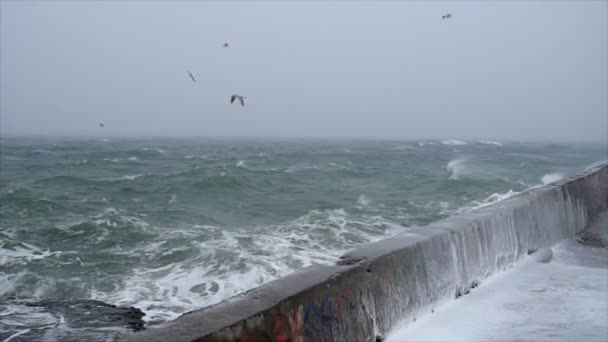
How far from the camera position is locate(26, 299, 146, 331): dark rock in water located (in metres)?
4.30

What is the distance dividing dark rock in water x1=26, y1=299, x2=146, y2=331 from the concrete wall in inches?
77.1

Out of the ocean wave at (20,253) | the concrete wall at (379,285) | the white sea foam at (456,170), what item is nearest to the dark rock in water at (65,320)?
the concrete wall at (379,285)

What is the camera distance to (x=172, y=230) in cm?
916

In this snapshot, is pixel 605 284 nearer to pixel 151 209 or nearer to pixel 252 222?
pixel 252 222

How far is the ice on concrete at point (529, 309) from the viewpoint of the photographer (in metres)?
3.42

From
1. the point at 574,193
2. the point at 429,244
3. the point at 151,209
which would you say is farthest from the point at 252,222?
the point at 429,244

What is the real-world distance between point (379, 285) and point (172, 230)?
649cm

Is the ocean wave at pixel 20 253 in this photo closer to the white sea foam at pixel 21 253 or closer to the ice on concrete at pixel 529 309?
the white sea foam at pixel 21 253

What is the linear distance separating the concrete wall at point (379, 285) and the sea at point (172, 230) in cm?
46

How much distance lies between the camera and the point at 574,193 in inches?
278

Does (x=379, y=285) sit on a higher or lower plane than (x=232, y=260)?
Result: higher

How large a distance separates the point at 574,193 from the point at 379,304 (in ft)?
16.5

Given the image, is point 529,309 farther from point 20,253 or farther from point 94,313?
point 20,253

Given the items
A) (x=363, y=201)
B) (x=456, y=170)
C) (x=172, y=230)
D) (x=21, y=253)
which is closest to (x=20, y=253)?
(x=21, y=253)
